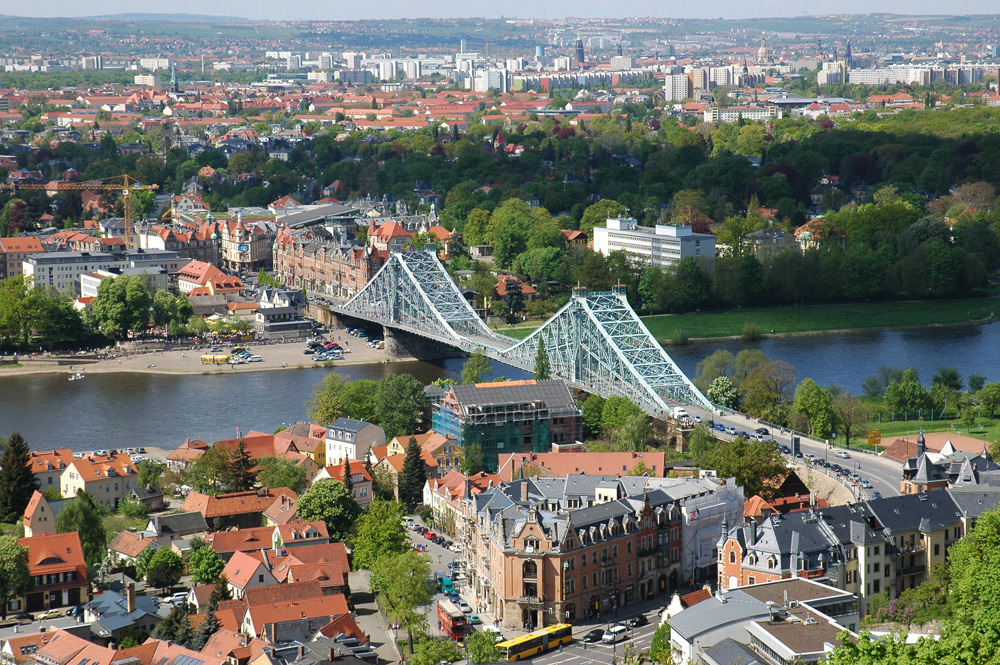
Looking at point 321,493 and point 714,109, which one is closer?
point 321,493

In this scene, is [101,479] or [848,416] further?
[848,416]

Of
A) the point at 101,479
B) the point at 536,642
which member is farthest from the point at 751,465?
the point at 101,479

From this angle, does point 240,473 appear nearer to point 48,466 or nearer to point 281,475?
point 281,475

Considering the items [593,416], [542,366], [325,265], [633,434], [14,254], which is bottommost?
[325,265]

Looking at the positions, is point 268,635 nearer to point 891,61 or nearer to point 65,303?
point 65,303

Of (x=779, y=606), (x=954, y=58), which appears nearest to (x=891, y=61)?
(x=954, y=58)

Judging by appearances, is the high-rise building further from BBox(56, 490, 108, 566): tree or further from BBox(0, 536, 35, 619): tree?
BBox(0, 536, 35, 619): tree
